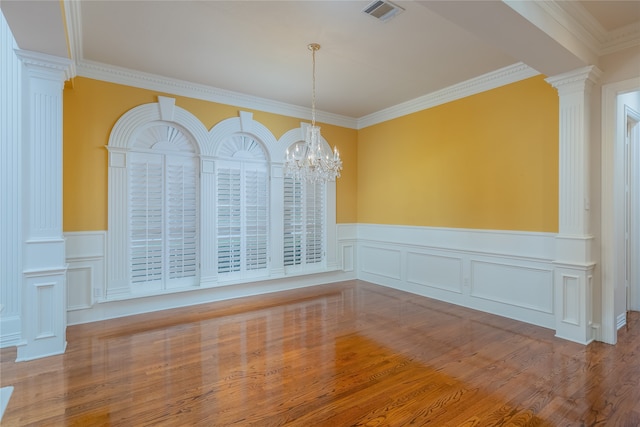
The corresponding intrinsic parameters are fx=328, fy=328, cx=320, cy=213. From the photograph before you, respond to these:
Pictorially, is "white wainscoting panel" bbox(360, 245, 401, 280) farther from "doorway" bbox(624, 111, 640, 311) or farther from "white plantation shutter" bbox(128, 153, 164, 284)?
"white plantation shutter" bbox(128, 153, 164, 284)

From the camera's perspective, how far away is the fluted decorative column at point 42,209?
3.04 meters

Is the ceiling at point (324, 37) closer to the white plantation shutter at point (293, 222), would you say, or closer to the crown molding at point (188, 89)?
the crown molding at point (188, 89)

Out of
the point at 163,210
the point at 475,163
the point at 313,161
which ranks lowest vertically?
the point at 163,210

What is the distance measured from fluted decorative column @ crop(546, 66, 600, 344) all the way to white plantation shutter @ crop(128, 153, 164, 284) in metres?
4.86

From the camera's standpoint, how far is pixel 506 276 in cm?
419

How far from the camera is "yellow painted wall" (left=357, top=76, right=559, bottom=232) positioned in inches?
151

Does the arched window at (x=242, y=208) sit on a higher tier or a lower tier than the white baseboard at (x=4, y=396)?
higher

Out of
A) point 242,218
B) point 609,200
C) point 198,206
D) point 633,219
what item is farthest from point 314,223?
point 633,219

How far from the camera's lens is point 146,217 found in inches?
173

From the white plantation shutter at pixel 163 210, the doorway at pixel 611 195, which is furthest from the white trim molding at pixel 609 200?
the white plantation shutter at pixel 163 210

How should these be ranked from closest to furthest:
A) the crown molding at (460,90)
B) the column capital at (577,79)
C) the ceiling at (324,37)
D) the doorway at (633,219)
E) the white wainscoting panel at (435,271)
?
the ceiling at (324,37) → the column capital at (577,79) → the crown molding at (460,90) → the doorway at (633,219) → the white wainscoting panel at (435,271)

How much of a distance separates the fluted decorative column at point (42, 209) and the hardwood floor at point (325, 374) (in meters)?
0.27

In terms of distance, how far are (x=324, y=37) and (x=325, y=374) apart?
3194mm

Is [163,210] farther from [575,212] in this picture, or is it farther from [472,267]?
[575,212]
